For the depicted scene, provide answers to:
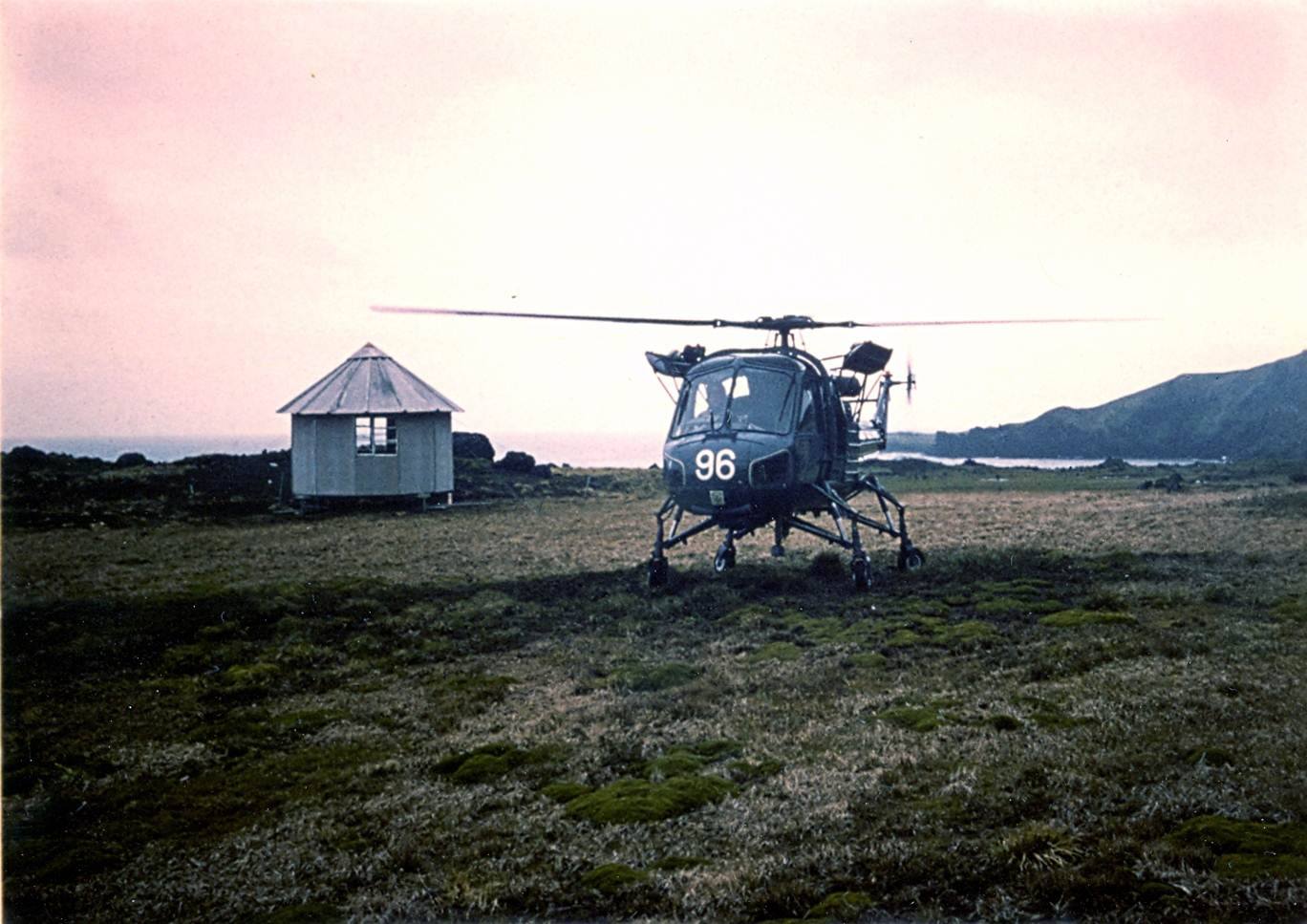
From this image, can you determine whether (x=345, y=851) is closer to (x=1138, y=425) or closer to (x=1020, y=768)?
(x=1020, y=768)

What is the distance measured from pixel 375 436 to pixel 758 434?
18.7 metres

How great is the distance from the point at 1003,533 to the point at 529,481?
20998 mm

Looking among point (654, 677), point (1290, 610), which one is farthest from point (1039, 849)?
point (1290, 610)

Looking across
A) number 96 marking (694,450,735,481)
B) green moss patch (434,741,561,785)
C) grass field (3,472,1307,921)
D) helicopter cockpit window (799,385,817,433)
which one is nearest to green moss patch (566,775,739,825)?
grass field (3,472,1307,921)

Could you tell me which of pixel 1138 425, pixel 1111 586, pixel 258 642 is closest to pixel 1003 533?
pixel 1111 586

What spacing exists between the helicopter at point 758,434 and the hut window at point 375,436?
16.1 metres

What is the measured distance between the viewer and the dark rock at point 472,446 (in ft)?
139

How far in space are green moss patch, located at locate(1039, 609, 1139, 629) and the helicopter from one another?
2.95m

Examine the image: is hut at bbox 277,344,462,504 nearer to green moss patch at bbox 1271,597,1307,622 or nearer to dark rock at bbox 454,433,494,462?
dark rock at bbox 454,433,494,462

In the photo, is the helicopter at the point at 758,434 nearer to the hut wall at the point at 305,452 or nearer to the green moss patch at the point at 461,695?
the green moss patch at the point at 461,695

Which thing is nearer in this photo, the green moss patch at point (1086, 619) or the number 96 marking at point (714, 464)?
the green moss patch at point (1086, 619)

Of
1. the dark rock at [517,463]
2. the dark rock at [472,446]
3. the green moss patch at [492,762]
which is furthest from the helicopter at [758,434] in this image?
the dark rock at [472,446]

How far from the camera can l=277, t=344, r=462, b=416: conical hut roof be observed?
2930 cm

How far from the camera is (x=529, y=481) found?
3797 cm
